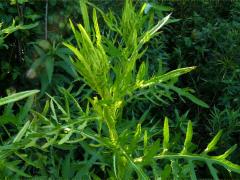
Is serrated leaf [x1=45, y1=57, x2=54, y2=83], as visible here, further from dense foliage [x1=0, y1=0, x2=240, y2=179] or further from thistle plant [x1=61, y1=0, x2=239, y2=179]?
thistle plant [x1=61, y1=0, x2=239, y2=179]

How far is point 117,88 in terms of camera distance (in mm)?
1324

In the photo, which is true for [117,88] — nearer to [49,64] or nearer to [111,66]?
[111,66]

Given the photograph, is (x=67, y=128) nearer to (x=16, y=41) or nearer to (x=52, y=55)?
(x=52, y=55)

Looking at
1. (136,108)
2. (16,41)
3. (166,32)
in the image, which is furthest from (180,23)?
(16,41)

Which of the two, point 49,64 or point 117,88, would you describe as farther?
point 49,64

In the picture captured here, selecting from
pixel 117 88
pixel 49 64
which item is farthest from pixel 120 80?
pixel 49 64

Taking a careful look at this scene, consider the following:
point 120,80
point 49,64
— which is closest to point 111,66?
point 120,80

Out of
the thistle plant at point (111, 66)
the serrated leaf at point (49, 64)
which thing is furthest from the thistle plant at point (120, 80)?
the serrated leaf at point (49, 64)

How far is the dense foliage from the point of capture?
138 cm

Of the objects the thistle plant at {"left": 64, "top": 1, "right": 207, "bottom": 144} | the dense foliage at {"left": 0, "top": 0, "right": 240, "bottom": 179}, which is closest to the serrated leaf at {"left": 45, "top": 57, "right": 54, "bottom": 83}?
the dense foliage at {"left": 0, "top": 0, "right": 240, "bottom": 179}

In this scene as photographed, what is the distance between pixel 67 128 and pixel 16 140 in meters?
0.15

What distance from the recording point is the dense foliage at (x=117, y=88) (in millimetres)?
1381

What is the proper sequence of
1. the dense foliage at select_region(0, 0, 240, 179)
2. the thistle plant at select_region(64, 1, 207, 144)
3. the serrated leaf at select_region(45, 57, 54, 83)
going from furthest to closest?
the serrated leaf at select_region(45, 57, 54, 83) < the dense foliage at select_region(0, 0, 240, 179) < the thistle plant at select_region(64, 1, 207, 144)

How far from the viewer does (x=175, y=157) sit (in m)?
1.42
